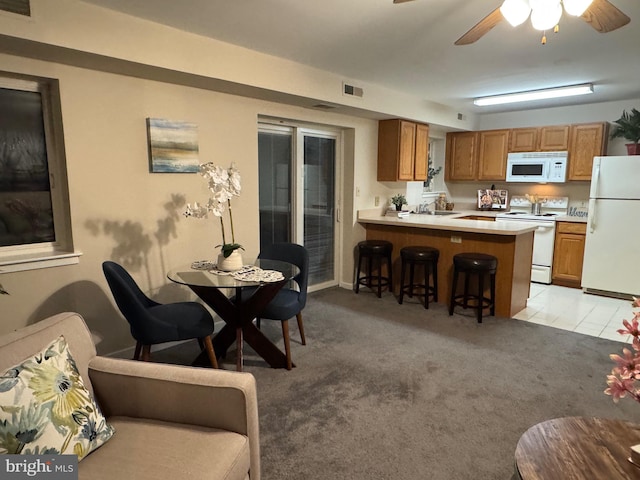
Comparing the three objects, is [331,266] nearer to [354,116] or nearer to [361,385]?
[354,116]

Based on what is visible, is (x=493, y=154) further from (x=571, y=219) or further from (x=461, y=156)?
(x=571, y=219)

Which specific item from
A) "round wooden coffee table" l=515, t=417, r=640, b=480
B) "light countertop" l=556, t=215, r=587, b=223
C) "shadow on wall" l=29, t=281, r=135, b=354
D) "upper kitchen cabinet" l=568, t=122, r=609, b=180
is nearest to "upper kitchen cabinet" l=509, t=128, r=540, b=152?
"upper kitchen cabinet" l=568, t=122, r=609, b=180

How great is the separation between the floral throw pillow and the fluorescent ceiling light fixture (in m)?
5.26

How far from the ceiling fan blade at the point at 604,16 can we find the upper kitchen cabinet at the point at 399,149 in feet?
9.68

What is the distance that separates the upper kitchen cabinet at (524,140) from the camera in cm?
581

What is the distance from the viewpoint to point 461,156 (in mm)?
6531

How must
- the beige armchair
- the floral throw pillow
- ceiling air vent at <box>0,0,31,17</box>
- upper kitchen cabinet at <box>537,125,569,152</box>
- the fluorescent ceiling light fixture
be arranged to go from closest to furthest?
1. the floral throw pillow
2. the beige armchair
3. ceiling air vent at <box>0,0,31,17</box>
4. the fluorescent ceiling light fixture
5. upper kitchen cabinet at <box>537,125,569,152</box>

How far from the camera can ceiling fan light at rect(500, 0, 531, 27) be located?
189cm

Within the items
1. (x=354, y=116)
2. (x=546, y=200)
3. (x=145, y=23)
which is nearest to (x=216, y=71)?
(x=145, y=23)

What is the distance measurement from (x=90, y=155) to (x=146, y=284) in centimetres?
107

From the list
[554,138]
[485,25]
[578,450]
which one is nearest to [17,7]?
[485,25]

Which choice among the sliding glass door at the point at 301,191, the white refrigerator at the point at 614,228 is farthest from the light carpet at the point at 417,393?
the white refrigerator at the point at 614,228

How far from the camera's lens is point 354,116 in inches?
191

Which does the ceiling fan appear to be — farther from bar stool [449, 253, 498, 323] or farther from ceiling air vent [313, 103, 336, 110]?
bar stool [449, 253, 498, 323]
